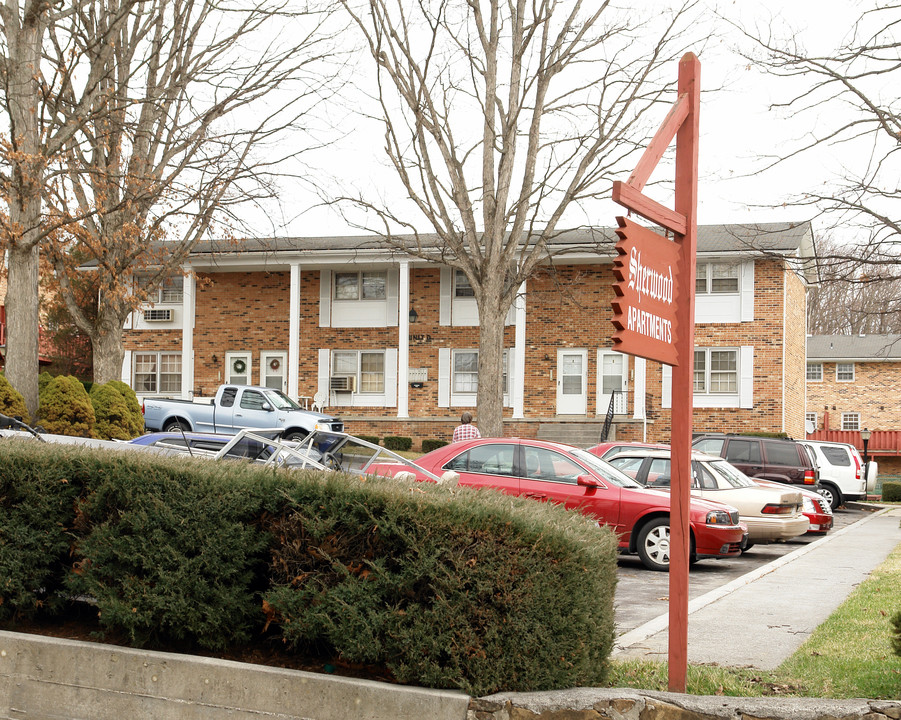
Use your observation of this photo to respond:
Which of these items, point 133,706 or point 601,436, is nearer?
point 133,706

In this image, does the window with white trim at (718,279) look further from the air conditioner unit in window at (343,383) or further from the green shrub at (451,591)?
the green shrub at (451,591)

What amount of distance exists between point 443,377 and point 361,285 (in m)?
4.60

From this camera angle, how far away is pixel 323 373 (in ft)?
113

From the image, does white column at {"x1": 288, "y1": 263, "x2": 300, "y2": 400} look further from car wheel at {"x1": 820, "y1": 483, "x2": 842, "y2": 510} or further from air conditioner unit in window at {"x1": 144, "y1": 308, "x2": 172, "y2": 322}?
car wheel at {"x1": 820, "y1": 483, "x2": 842, "y2": 510}

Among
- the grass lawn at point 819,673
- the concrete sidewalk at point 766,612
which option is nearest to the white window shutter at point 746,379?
the concrete sidewalk at point 766,612

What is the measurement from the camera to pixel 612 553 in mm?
5664

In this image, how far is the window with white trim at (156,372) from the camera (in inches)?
1414

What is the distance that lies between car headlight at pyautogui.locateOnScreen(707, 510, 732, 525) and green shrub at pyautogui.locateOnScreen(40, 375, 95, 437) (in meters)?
11.5

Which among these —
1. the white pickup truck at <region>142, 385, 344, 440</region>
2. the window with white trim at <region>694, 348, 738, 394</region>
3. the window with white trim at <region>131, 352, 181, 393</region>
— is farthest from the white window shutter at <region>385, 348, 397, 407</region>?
the window with white trim at <region>694, 348, 738, 394</region>

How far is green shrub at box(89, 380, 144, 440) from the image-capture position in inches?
778

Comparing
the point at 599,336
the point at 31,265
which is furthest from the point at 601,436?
the point at 31,265

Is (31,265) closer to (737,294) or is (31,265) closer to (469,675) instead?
(469,675)

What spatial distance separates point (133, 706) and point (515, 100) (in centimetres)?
1949

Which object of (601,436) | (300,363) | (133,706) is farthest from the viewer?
(300,363)
